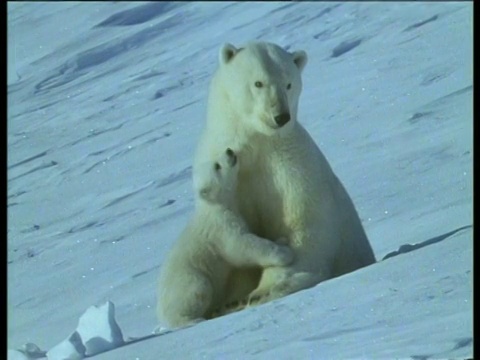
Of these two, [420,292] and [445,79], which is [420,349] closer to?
[420,292]

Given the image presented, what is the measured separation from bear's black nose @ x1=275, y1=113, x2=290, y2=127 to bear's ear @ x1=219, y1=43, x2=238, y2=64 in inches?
11.7

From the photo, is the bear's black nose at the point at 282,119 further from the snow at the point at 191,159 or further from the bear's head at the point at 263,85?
the snow at the point at 191,159

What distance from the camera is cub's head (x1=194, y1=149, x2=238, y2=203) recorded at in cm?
453

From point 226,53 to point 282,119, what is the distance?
32cm

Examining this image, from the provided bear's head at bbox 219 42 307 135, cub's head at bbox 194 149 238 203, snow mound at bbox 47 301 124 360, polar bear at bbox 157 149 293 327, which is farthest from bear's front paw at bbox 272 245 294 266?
snow mound at bbox 47 301 124 360

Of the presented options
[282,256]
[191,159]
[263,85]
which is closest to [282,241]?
[282,256]

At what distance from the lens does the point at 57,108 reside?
11398 mm

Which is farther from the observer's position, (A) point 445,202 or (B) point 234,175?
(A) point 445,202

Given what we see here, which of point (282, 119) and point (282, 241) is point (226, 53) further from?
point (282, 241)

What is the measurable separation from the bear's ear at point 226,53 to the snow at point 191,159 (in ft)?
2.49

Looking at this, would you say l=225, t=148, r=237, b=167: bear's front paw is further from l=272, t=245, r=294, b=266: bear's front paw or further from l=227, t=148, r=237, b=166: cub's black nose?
l=272, t=245, r=294, b=266: bear's front paw

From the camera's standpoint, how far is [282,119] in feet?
14.7

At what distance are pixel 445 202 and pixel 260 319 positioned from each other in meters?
2.39

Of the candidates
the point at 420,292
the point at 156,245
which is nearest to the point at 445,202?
the point at 156,245
